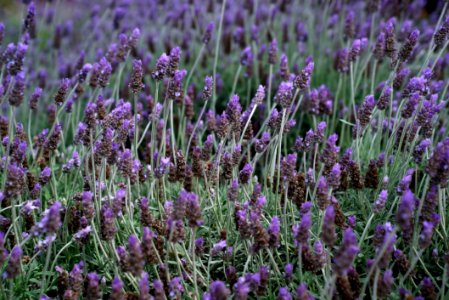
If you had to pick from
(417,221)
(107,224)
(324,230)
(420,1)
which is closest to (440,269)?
(417,221)

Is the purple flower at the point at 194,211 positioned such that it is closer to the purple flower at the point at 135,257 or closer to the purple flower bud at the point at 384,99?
the purple flower at the point at 135,257

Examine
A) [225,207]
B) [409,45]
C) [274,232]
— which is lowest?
[225,207]

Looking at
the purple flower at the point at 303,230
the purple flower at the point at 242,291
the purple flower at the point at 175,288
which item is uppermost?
the purple flower at the point at 303,230

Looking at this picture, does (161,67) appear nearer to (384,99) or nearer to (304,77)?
(304,77)

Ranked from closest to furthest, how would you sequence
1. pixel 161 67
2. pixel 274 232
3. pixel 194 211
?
pixel 194 211 < pixel 274 232 < pixel 161 67

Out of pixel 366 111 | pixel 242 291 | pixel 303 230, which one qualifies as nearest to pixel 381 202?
pixel 303 230

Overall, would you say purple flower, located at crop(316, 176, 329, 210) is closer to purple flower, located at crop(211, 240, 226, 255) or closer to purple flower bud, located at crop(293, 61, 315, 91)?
purple flower, located at crop(211, 240, 226, 255)

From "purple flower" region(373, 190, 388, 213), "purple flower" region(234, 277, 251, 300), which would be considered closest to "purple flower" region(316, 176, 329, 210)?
"purple flower" region(373, 190, 388, 213)

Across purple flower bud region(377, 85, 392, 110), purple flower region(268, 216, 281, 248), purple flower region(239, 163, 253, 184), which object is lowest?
purple flower region(268, 216, 281, 248)

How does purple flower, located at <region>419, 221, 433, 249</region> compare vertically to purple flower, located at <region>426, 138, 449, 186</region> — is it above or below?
below

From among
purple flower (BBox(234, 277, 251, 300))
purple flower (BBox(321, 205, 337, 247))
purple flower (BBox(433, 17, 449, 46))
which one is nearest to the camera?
purple flower (BBox(321, 205, 337, 247))

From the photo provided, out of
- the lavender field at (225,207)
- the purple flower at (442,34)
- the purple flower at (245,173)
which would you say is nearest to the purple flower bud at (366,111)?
the lavender field at (225,207)

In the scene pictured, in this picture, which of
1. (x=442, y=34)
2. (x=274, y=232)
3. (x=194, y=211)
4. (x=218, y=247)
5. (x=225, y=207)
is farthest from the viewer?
(x=225, y=207)

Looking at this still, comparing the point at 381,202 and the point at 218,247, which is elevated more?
the point at 381,202
